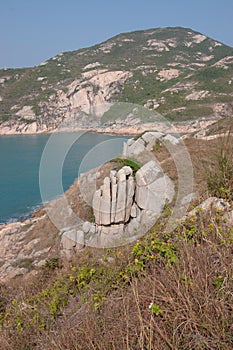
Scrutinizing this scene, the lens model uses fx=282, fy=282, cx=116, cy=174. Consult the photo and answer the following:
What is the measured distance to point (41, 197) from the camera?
73.0 ft

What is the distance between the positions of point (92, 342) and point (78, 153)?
33860 mm

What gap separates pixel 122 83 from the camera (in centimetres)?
8044

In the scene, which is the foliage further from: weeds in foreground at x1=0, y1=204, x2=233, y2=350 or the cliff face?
the cliff face

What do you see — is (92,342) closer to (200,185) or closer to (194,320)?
(194,320)

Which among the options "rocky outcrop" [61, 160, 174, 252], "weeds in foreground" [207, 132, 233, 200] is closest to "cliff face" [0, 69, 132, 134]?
"rocky outcrop" [61, 160, 174, 252]

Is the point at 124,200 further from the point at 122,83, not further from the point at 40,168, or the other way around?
the point at 122,83

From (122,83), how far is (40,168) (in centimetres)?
7153

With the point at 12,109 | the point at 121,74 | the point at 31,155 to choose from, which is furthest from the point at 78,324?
the point at 121,74

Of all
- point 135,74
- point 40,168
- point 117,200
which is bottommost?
point 117,200

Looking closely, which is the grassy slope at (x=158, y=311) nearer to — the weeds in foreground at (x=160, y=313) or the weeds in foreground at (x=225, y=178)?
the weeds in foreground at (x=160, y=313)

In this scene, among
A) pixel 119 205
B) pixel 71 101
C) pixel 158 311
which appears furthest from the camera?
pixel 71 101

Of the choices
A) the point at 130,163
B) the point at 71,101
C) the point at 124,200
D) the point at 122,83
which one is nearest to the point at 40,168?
the point at 130,163

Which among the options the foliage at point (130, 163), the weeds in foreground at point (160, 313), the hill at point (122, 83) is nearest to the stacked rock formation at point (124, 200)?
the foliage at point (130, 163)

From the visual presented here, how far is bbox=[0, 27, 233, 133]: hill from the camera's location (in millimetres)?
60200
